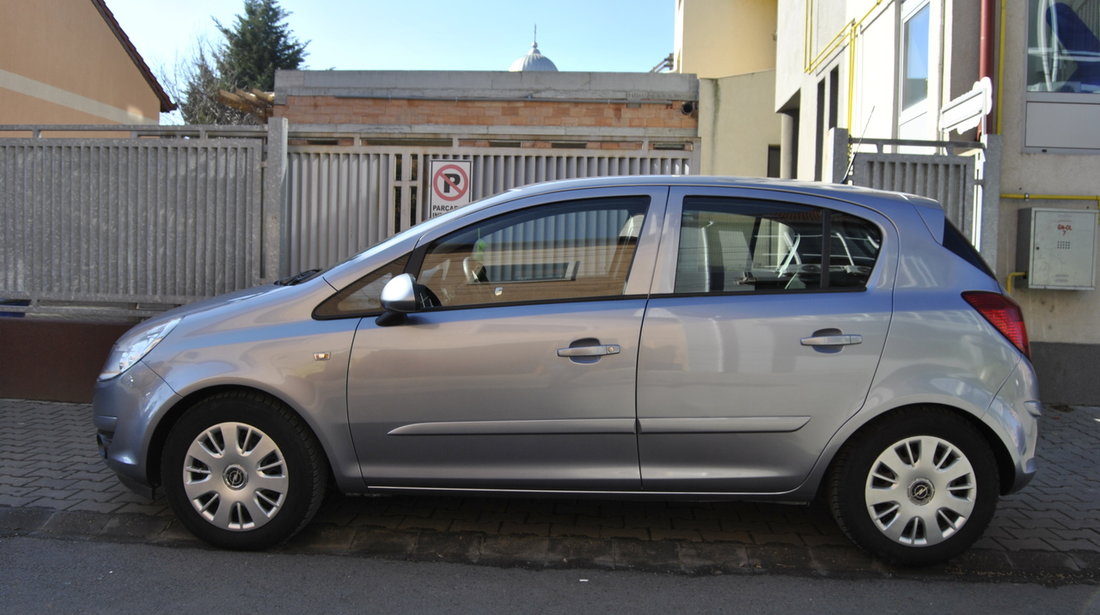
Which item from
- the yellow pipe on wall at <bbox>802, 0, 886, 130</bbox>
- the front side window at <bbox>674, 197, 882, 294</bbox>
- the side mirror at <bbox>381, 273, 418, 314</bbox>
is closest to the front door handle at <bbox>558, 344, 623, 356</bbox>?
the front side window at <bbox>674, 197, 882, 294</bbox>

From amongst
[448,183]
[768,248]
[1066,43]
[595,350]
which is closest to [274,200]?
[448,183]

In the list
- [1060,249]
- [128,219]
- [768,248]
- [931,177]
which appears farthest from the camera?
[128,219]

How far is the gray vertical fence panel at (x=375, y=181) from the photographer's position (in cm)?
738

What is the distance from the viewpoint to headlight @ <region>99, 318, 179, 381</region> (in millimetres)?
4207

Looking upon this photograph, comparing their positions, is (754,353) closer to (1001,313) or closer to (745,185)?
(745,185)

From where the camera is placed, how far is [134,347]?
4.26 metres

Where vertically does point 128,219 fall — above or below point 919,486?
above

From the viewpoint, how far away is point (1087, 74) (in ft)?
23.8

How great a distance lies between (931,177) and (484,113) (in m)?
9.66

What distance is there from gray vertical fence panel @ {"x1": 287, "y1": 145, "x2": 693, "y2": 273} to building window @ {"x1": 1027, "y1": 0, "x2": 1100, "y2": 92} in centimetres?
308

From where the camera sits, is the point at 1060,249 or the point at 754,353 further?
the point at 1060,249

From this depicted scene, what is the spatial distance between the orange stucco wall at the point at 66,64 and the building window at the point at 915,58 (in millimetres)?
13788

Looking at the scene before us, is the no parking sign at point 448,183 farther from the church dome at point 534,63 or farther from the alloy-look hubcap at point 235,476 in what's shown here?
the church dome at point 534,63

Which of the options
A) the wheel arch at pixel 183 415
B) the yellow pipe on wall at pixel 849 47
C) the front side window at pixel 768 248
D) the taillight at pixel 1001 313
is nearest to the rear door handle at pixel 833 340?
the front side window at pixel 768 248
